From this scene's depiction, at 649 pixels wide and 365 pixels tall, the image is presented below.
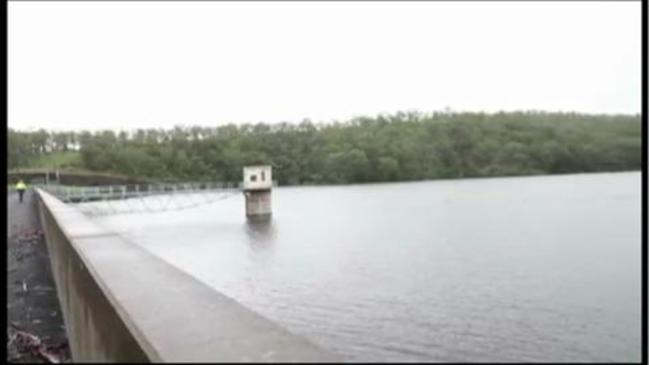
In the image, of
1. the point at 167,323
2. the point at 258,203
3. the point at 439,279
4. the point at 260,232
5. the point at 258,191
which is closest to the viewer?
the point at 167,323

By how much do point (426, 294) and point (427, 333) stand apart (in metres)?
4.97

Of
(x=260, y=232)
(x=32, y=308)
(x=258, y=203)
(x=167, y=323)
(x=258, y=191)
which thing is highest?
(x=167, y=323)

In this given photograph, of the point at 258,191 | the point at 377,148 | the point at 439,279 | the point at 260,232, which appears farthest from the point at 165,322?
the point at 377,148

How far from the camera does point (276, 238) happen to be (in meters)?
43.3

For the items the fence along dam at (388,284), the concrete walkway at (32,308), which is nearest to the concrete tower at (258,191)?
the fence along dam at (388,284)

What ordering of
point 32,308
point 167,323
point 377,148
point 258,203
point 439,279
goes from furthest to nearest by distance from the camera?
point 377,148 → point 258,203 → point 439,279 → point 32,308 → point 167,323

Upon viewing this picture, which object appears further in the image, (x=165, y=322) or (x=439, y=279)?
(x=439, y=279)

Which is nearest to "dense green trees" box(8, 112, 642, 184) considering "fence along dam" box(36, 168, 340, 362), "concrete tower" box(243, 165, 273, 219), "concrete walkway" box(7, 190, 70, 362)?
"concrete tower" box(243, 165, 273, 219)

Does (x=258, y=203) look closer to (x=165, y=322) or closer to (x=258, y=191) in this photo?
(x=258, y=191)

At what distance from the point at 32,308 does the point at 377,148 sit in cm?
7371

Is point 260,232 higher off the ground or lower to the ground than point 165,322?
lower

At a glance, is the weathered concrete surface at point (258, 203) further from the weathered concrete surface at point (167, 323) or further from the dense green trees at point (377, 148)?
the weathered concrete surface at point (167, 323)

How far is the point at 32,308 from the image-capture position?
7359mm

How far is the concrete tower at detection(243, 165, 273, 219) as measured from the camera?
60.0 m
